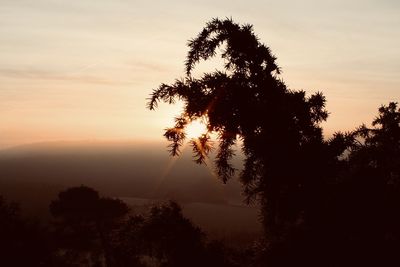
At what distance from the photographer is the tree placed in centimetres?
597

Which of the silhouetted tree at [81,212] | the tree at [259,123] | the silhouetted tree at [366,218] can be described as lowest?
the silhouetted tree at [81,212]

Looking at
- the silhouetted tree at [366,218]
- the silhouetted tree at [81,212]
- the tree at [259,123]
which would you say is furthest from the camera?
the silhouetted tree at [81,212]

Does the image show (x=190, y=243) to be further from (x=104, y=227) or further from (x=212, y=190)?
(x=212, y=190)

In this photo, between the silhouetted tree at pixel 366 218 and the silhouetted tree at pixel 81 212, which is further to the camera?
the silhouetted tree at pixel 81 212

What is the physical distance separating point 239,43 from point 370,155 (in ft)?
8.80

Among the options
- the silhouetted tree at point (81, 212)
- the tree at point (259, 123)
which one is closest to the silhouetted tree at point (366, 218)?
the tree at point (259, 123)

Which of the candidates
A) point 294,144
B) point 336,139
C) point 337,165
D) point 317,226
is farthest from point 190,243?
point 336,139

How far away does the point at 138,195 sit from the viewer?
16500cm

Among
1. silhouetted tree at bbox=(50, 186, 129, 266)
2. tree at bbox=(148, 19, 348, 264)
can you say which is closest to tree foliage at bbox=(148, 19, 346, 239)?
tree at bbox=(148, 19, 348, 264)

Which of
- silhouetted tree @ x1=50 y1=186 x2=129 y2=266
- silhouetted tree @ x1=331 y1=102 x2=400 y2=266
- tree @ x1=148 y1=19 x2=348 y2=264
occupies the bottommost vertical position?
silhouetted tree @ x1=50 y1=186 x2=129 y2=266

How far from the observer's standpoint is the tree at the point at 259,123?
19.6 feet

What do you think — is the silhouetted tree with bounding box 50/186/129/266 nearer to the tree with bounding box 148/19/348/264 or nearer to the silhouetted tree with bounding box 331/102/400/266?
the tree with bounding box 148/19/348/264

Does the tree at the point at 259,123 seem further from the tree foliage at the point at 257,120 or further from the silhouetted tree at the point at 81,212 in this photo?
the silhouetted tree at the point at 81,212

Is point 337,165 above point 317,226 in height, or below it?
above
